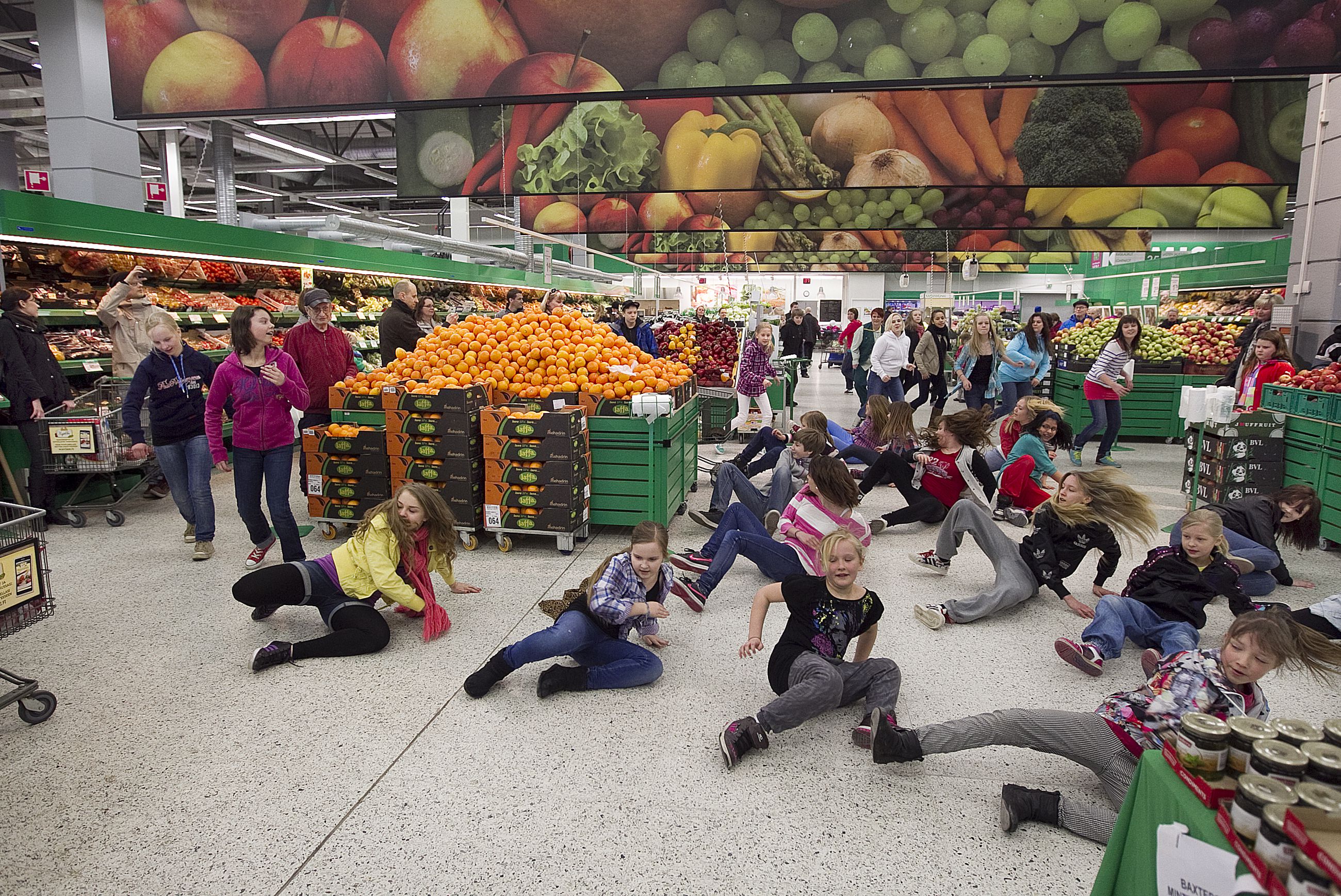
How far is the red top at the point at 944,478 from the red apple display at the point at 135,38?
735 cm

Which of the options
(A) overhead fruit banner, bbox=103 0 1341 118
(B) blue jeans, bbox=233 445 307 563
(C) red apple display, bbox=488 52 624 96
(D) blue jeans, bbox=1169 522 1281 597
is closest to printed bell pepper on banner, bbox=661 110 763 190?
(A) overhead fruit banner, bbox=103 0 1341 118

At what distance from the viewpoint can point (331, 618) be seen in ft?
13.1

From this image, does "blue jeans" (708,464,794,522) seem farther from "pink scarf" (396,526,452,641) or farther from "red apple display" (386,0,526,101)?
"red apple display" (386,0,526,101)

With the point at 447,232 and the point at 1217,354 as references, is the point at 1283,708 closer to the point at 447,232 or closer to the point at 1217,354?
the point at 1217,354

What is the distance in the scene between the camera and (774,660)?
333 cm

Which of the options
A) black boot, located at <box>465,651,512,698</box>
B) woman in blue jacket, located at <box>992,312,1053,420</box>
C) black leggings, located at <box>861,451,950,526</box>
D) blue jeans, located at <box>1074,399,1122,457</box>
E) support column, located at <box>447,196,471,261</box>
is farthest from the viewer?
support column, located at <box>447,196,471,261</box>

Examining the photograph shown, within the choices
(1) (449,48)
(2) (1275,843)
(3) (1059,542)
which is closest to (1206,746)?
(2) (1275,843)

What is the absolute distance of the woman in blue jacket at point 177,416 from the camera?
213 inches

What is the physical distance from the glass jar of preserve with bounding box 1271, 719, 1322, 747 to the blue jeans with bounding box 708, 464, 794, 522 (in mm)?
4035

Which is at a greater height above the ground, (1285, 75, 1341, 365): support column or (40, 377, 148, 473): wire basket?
(1285, 75, 1341, 365): support column

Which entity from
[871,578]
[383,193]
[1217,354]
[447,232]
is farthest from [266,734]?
[447,232]

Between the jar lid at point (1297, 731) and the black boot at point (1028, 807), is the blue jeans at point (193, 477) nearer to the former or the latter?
the black boot at point (1028, 807)

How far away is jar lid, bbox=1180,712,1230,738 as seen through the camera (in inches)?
62.1

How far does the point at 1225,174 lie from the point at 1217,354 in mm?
5127
